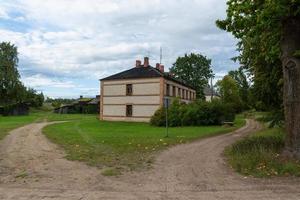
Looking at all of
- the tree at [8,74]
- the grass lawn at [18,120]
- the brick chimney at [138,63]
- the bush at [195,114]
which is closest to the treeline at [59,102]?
the tree at [8,74]

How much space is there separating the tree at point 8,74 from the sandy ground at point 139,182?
228 feet

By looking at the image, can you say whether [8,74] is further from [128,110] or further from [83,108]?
[128,110]

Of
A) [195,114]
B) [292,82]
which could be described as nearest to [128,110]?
[195,114]

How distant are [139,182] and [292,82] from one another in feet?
23.3

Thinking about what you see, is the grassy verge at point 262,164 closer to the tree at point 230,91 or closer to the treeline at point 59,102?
the tree at point 230,91

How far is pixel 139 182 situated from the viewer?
10.5 m

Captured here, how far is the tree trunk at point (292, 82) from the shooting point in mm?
14117

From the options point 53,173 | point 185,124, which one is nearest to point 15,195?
point 53,173

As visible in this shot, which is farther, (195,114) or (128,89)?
(128,89)

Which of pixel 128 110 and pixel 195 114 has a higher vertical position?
pixel 128 110

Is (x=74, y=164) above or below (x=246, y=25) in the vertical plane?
below

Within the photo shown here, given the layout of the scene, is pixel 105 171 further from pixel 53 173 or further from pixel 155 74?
pixel 155 74

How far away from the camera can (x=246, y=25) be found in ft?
49.7

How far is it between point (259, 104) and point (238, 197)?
16640 millimetres
